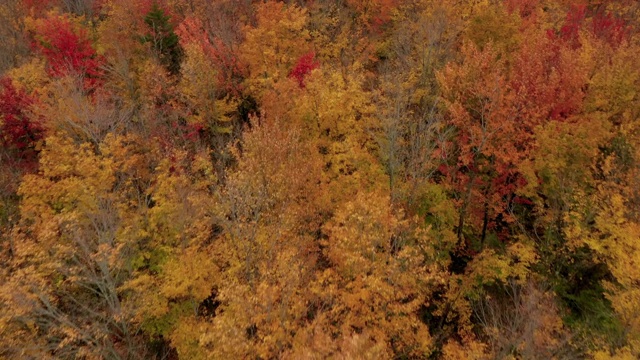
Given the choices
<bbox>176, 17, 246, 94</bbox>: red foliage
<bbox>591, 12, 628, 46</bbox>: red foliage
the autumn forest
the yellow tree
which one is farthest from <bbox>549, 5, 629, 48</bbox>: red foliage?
the yellow tree

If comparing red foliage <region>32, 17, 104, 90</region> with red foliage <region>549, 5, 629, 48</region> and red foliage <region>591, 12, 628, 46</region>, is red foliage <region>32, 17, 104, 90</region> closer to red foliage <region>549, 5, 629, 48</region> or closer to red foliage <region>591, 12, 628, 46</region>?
red foliage <region>549, 5, 629, 48</region>

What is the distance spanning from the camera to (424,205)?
1091 inches

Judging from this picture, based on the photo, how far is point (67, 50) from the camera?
3844 centimetres

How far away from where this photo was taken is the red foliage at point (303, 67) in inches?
1357

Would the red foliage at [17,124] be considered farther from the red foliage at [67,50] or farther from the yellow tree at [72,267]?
the red foliage at [67,50]

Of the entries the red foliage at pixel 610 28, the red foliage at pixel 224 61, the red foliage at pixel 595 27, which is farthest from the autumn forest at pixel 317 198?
the red foliage at pixel 595 27

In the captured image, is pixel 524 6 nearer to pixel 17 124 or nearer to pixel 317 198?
pixel 317 198

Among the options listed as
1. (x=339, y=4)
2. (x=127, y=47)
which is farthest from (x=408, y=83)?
(x=127, y=47)

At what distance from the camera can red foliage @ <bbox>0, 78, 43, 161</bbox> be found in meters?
30.6

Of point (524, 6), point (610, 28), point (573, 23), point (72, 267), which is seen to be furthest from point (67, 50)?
point (610, 28)

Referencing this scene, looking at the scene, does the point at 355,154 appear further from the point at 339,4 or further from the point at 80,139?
the point at 339,4

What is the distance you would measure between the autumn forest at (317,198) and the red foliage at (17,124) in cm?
22

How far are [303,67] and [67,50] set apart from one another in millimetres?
23288

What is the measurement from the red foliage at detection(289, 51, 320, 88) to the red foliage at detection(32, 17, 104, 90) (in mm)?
17690
